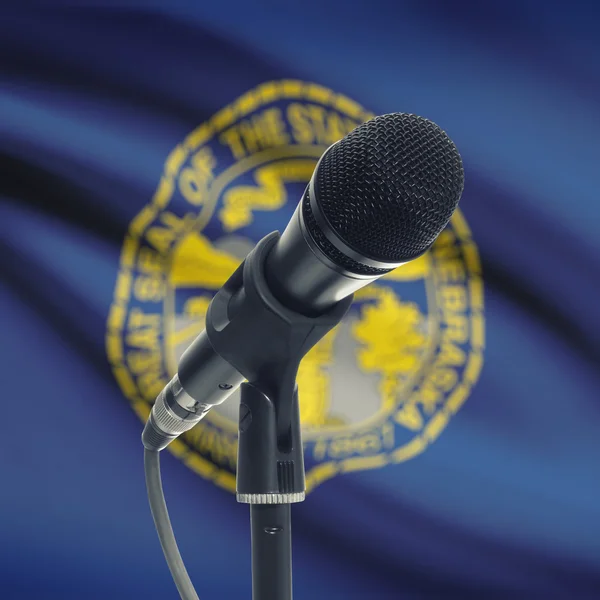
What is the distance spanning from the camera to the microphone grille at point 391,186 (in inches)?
16.7

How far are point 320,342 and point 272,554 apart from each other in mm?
881

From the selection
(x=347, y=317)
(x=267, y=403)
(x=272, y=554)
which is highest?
(x=347, y=317)

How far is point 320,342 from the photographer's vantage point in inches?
54.3

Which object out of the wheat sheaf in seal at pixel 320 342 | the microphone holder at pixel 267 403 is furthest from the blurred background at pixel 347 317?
the microphone holder at pixel 267 403

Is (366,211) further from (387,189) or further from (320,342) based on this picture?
(320,342)

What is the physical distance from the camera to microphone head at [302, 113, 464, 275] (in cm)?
42

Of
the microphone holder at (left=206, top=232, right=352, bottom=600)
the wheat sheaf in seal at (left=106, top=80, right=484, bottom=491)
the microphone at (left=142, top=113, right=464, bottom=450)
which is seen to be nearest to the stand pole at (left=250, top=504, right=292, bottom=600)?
the microphone holder at (left=206, top=232, right=352, bottom=600)

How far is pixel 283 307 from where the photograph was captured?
51cm

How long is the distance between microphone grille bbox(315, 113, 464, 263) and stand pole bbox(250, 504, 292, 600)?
21 cm

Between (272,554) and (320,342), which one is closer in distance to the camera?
(272,554)

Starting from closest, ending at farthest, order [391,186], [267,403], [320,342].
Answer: [391,186] → [267,403] → [320,342]

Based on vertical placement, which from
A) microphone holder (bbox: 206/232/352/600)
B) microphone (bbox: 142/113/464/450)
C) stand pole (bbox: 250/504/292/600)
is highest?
microphone (bbox: 142/113/464/450)

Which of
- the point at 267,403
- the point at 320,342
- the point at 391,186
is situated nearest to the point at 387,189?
the point at 391,186

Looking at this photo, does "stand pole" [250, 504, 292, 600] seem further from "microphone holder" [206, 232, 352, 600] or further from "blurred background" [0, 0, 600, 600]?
"blurred background" [0, 0, 600, 600]
